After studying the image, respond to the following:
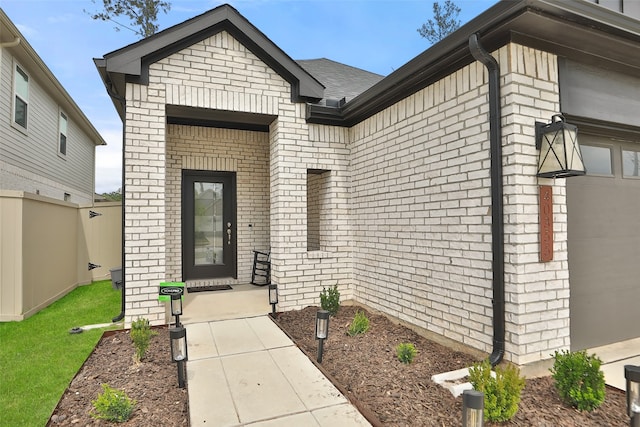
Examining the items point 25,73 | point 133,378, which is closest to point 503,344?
point 133,378

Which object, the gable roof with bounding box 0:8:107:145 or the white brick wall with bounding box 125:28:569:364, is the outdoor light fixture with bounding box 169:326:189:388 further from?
the gable roof with bounding box 0:8:107:145

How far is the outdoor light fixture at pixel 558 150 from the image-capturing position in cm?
276

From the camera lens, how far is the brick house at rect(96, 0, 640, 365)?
291 cm

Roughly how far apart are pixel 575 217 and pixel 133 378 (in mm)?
4334

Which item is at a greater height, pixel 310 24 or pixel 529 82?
pixel 310 24

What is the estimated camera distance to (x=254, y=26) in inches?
190

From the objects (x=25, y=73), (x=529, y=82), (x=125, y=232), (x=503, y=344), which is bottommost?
(x=503, y=344)

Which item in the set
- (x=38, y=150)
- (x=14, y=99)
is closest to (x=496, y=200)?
(x=14, y=99)

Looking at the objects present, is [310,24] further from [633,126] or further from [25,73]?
[25,73]

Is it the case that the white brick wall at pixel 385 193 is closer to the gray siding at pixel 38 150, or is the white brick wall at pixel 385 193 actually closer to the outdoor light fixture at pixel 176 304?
the outdoor light fixture at pixel 176 304

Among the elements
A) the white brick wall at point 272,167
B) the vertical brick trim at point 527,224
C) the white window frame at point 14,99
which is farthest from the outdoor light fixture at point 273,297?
the white window frame at point 14,99

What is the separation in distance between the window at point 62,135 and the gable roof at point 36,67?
0.27 m

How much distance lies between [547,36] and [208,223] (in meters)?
5.86

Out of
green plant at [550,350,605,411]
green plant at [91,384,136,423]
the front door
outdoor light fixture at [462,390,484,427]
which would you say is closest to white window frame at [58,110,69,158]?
the front door
